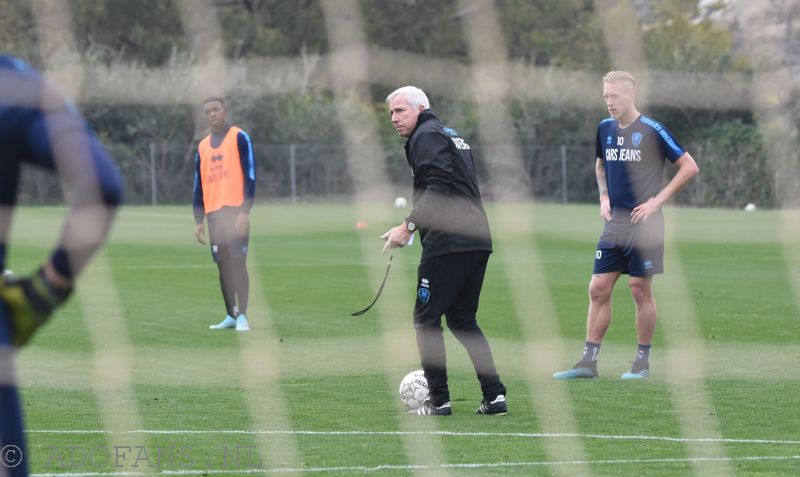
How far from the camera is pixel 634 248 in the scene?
8.40 m

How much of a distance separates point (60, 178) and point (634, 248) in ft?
18.6

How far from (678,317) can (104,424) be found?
22.7 feet

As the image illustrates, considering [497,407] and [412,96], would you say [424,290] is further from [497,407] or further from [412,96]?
[412,96]

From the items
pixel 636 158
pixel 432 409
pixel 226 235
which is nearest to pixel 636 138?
pixel 636 158

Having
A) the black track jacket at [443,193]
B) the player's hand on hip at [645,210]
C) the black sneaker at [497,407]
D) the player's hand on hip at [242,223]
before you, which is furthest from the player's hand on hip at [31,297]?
the player's hand on hip at [242,223]

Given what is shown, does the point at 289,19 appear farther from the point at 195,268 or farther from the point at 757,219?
the point at 195,268

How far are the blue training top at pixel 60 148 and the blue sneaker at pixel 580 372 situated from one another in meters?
5.59

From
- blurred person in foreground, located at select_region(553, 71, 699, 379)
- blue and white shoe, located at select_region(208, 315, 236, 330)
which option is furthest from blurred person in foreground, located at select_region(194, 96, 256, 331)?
blurred person in foreground, located at select_region(553, 71, 699, 379)

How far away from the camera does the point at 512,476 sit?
550cm

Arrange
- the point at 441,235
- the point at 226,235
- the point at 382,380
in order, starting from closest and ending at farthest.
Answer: the point at 441,235 < the point at 382,380 < the point at 226,235

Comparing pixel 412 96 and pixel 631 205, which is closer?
pixel 412 96

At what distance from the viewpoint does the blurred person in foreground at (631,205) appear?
27.3ft

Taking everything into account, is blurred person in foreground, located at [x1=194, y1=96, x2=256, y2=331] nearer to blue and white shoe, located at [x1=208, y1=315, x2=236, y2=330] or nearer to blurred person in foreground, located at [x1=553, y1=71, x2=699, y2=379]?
blue and white shoe, located at [x1=208, y1=315, x2=236, y2=330]

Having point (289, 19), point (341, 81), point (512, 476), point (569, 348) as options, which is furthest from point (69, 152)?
point (289, 19)
